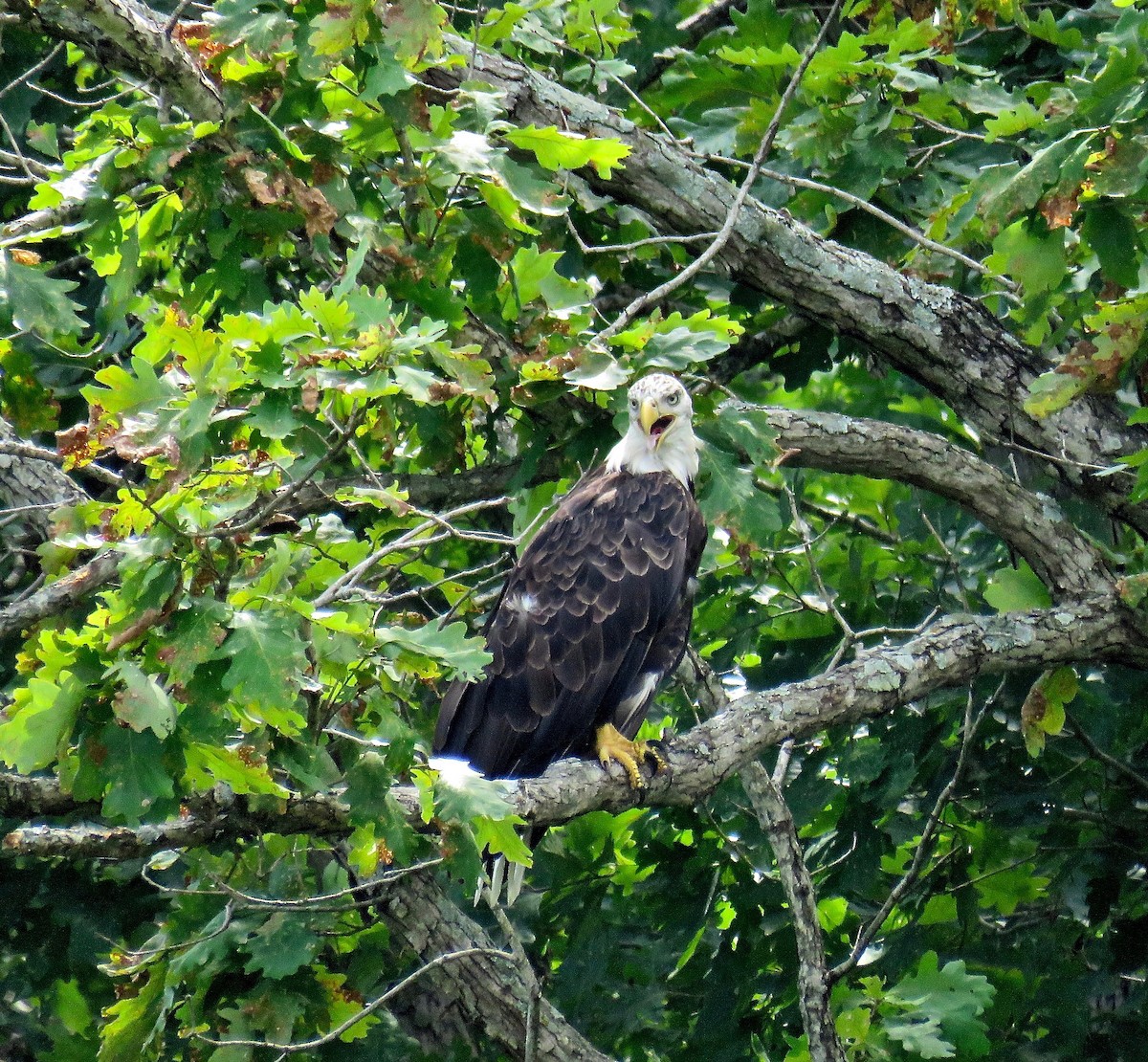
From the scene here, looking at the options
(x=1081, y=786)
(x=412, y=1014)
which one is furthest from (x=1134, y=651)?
(x=412, y=1014)

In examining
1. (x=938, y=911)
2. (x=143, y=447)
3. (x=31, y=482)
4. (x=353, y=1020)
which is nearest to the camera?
(x=143, y=447)

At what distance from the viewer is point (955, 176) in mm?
4738

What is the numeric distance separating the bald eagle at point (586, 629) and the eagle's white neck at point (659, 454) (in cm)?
10

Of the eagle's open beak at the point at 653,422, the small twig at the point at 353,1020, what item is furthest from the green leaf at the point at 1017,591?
the small twig at the point at 353,1020

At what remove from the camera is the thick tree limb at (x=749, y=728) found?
3.18m

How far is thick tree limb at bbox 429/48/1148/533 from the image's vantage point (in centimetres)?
437

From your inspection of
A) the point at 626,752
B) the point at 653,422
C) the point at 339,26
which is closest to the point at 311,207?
the point at 339,26

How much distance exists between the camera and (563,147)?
370 cm

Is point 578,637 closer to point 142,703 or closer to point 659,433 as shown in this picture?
point 659,433

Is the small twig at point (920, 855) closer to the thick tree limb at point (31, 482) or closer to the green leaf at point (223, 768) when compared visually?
the green leaf at point (223, 768)

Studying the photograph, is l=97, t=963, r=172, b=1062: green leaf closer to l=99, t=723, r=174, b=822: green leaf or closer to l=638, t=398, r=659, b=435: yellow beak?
l=99, t=723, r=174, b=822: green leaf

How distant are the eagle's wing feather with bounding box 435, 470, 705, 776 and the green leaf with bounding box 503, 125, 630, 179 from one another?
1.20 m

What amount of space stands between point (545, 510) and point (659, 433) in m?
0.61

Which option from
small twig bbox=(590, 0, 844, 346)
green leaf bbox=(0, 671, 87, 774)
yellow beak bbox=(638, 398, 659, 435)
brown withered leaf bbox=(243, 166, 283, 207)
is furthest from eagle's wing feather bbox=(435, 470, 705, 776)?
green leaf bbox=(0, 671, 87, 774)
